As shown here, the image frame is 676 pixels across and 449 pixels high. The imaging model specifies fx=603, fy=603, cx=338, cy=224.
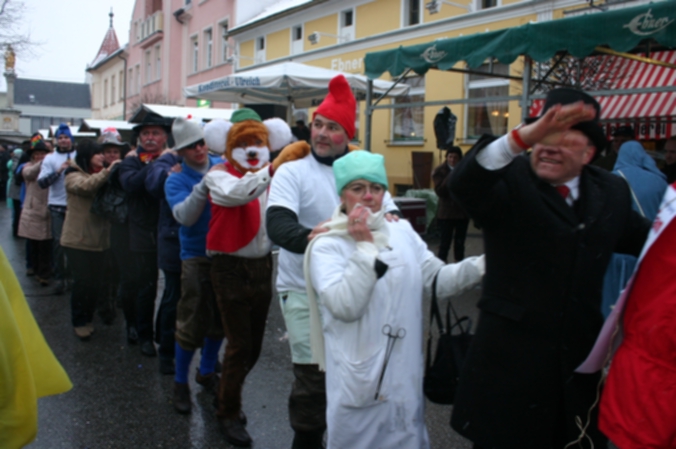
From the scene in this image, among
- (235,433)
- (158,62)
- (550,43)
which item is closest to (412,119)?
(550,43)

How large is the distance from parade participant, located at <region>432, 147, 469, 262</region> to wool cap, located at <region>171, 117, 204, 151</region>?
15.8 ft

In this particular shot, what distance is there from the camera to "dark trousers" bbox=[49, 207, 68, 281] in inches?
262

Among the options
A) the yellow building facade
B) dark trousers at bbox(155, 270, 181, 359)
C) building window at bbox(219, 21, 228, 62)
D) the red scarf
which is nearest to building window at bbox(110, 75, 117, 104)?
building window at bbox(219, 21, 228, 62)

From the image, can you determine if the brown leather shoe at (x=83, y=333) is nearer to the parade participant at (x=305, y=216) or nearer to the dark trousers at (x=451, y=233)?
the parade participant at (x=305, y=216)

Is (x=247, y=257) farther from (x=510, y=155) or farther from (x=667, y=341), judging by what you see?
(x=667, y=341)

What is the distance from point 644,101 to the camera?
10977 mm

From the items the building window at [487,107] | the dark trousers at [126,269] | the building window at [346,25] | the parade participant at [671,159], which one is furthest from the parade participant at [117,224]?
the building window at [346,25]

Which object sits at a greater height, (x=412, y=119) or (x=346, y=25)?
(x=346, y=25)

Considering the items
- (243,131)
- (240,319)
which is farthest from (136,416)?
(243,131)

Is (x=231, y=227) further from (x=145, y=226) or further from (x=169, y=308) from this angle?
(x=145, y=226)

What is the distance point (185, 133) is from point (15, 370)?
256cm

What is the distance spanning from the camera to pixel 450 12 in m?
16.0

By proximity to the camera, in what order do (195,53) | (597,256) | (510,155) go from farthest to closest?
(195,53), (597,256), (510,155)

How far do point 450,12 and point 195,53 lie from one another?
18512mm
